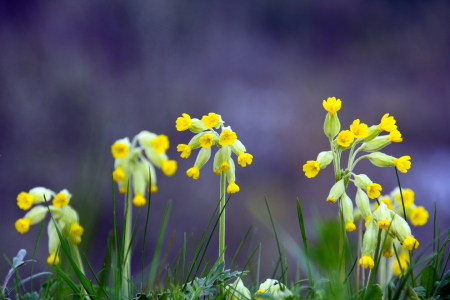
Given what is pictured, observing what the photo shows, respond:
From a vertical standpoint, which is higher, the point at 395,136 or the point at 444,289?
the point at 395,136

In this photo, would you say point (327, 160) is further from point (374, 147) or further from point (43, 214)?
A: point (43, 214)

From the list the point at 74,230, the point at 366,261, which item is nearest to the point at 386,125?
the point at 366,261

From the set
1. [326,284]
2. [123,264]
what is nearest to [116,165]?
[123,264]

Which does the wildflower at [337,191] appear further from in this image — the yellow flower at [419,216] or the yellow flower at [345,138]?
the yellow flower at [419,216]

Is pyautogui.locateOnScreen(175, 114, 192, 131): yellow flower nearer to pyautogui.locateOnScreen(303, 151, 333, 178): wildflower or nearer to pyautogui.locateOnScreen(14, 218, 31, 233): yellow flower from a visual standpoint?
pyautogui.locateOnScreen(303, 151, 333, 178): wildflower

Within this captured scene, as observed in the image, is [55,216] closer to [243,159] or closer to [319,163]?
[243,159]

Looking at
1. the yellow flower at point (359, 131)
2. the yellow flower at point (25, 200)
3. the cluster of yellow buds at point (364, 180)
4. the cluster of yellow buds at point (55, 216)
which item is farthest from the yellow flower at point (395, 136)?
the yellow flower at point (25, 200)
